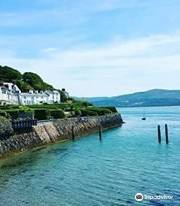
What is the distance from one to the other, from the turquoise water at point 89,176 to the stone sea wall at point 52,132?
6.70 ft

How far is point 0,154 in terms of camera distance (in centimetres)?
5388

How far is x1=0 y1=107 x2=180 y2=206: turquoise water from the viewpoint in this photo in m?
33.2

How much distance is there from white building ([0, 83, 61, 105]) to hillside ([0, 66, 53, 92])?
11319 mm

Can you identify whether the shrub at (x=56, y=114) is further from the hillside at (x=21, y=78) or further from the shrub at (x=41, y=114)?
the hillside at (x=21, y=78)

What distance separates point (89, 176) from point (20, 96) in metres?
99.5

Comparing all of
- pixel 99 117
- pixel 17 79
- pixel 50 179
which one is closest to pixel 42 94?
pixel 17 79

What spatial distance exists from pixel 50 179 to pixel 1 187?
472 centimetres

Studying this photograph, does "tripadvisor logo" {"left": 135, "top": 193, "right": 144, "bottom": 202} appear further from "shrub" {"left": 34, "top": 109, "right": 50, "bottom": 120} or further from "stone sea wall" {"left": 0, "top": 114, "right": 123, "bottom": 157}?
"shrub" {"left": 34, "top": 109, "right": 50, "bottom": 120}

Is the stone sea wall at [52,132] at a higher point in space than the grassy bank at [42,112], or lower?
lower

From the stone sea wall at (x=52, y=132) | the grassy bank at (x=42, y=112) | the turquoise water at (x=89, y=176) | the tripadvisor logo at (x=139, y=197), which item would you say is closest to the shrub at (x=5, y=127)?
the stone sea wall at (x=52, y=132)

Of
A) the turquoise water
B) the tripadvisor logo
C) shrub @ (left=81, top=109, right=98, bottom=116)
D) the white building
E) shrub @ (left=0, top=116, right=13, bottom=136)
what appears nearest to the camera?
the tripadvisor logo

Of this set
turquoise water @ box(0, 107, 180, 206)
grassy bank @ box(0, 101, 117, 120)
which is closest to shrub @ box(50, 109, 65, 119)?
grassy bank @ box(0, 101, 117, 120)

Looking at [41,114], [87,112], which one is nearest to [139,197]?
[41,114]

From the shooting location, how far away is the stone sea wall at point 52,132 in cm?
5878
